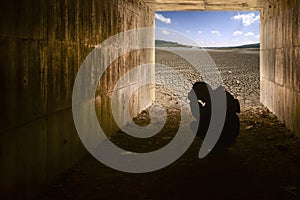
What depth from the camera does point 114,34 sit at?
29.1 ft

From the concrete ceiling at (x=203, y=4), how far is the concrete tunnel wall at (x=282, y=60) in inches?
20.3

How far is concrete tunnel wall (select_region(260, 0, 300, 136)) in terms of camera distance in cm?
862

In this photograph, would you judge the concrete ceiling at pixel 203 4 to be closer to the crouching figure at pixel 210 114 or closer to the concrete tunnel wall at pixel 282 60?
the concrete tunnel wall at pixel 282 60

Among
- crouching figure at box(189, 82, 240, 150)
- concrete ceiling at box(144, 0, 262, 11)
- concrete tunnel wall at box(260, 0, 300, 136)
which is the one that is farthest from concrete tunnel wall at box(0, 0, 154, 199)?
concrete ceiling at box(144, 0, 262, 11)

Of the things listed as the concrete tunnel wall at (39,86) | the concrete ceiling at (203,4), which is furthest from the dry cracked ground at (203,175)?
the concrete ceiling at (203,4)

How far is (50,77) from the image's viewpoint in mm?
5180

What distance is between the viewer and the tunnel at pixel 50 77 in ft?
13.5

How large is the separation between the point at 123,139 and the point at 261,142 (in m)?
2.86

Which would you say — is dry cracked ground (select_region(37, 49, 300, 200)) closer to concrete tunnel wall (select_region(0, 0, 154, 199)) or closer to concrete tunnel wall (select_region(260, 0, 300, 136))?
concrete tunnel wall (select_region(0, 0, 154, 199))

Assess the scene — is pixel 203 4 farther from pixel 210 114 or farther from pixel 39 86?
pixel 39 86

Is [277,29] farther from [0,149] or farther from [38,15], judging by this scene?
[0,149]

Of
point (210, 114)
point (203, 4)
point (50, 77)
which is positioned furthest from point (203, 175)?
point (203, 4)

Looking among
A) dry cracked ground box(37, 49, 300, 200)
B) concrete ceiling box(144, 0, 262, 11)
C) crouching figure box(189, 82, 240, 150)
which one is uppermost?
concrete ceiling box(144, 0, 262, 11)

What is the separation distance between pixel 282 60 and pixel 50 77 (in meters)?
6.94
